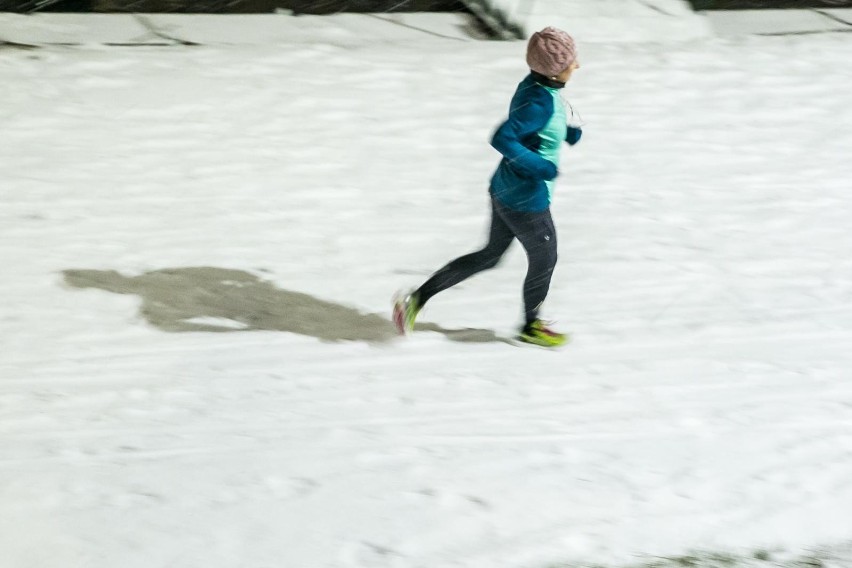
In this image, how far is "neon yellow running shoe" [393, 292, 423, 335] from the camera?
13.8 feet

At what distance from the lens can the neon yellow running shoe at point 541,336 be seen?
4.28 meters

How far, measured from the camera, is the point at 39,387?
12.7 feet

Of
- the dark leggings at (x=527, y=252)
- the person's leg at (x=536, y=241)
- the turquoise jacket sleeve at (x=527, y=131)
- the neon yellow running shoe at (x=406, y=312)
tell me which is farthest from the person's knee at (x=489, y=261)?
the turquoise jacket sleeve at (x=527, y=131)

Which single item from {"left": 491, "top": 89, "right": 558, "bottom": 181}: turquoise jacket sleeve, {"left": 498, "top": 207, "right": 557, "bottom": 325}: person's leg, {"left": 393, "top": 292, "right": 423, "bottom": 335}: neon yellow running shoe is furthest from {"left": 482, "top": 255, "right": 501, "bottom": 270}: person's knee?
{"left": 491, "top": 89, "right": 558, "bottom": 181}: turquoise jacket sleeve

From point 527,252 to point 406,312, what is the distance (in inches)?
23.1

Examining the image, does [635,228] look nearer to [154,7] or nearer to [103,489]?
[103,489]

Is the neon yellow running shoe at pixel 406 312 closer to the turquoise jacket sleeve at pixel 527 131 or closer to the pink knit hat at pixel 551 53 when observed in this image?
the turquoise jacket sleeve at pixel 527 131

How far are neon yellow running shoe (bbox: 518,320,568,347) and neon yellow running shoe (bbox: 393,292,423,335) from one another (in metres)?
0.43

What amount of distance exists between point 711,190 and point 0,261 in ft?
11.4

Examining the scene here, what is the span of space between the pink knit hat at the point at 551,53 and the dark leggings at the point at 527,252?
0.51 meters

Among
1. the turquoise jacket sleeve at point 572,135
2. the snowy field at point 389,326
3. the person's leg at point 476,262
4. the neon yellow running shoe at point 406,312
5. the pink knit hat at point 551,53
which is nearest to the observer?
the snowy field at point 389,326

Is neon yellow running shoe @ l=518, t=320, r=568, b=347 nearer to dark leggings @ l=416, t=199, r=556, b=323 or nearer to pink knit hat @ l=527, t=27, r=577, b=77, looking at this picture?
dark leggings @ l=416, t=199, r=556, b=323

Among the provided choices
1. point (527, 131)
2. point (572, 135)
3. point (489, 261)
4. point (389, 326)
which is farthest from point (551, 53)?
point (389, 326)

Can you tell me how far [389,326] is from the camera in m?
4.40
